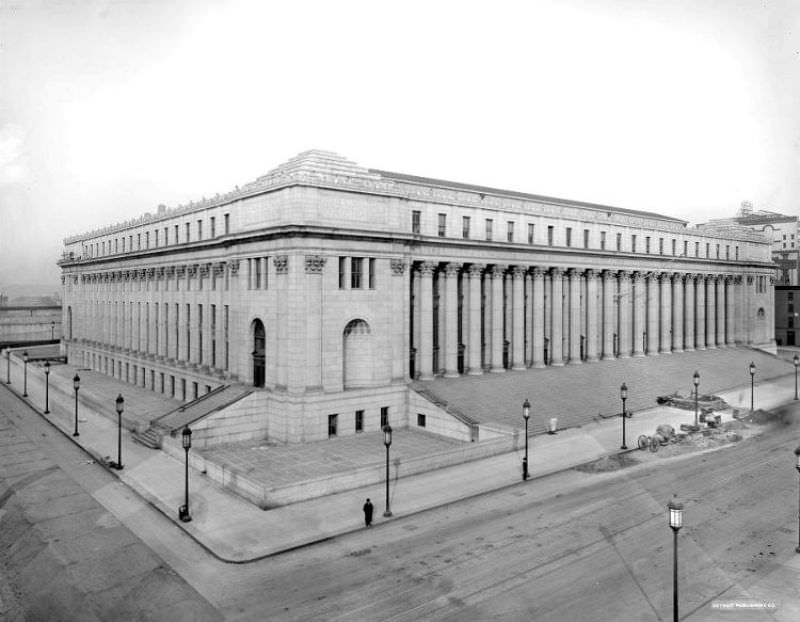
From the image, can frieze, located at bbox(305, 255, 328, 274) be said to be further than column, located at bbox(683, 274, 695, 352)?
No

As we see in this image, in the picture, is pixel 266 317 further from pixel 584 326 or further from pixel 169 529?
pixel 584 326

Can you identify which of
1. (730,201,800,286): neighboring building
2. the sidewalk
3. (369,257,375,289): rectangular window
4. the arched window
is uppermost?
(730,201,800,286): neighboring building

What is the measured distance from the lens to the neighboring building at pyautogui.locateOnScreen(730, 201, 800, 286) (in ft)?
399

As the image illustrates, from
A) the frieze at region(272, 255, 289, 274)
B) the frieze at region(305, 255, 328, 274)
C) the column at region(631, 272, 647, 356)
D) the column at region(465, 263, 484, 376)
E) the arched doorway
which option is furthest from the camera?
the column at region(631, 272, 647, 356)

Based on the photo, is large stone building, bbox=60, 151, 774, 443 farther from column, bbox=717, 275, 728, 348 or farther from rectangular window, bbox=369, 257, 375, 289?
column, bbox=717, 275, 728, 348

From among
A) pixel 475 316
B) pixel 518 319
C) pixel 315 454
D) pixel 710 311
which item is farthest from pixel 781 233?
pixel 315 454

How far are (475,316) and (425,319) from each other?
5.91 meters

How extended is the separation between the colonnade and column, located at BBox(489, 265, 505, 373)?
0.09 metres

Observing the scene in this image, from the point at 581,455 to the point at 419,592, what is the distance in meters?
21.8

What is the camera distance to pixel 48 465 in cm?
3859

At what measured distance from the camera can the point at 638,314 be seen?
72438 mm

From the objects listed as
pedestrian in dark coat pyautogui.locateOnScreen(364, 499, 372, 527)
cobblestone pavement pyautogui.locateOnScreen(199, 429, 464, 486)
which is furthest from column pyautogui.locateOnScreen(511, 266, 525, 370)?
pedestrian in dark coat pyautogui.locateOnScreen(364, 499, 372, 527)

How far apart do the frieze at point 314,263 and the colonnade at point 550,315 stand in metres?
10.3

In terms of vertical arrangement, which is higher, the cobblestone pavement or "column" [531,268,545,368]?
"column" [531,268,545,368]
